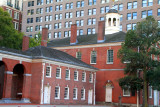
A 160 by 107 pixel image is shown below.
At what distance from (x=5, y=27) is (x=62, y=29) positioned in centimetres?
3176

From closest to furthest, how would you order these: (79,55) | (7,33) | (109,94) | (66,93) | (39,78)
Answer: (39,78) < (66,93) < (109,94) < (79,55) < (7,33)

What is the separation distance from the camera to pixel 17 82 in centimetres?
3525

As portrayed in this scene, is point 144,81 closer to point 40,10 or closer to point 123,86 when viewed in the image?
point 123,86

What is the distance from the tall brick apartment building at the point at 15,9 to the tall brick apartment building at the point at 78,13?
2179 mm

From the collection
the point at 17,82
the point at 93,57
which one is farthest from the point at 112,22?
the point at 17,82

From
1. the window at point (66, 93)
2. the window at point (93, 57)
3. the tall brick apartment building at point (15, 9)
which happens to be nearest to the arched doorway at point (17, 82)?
the window at point (66, 93)

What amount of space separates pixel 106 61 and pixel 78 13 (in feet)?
111

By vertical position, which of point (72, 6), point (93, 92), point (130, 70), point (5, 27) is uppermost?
point (72, 6)

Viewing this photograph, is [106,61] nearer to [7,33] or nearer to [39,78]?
[39,78]

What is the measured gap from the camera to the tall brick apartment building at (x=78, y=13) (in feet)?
217

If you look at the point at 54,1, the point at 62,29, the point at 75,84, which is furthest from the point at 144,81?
the point at 54,1

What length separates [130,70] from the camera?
35312 mm

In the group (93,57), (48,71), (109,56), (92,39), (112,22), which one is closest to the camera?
(48,71)

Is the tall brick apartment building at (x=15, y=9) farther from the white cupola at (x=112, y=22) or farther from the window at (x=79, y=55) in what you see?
the window at (x=79, y=55)
